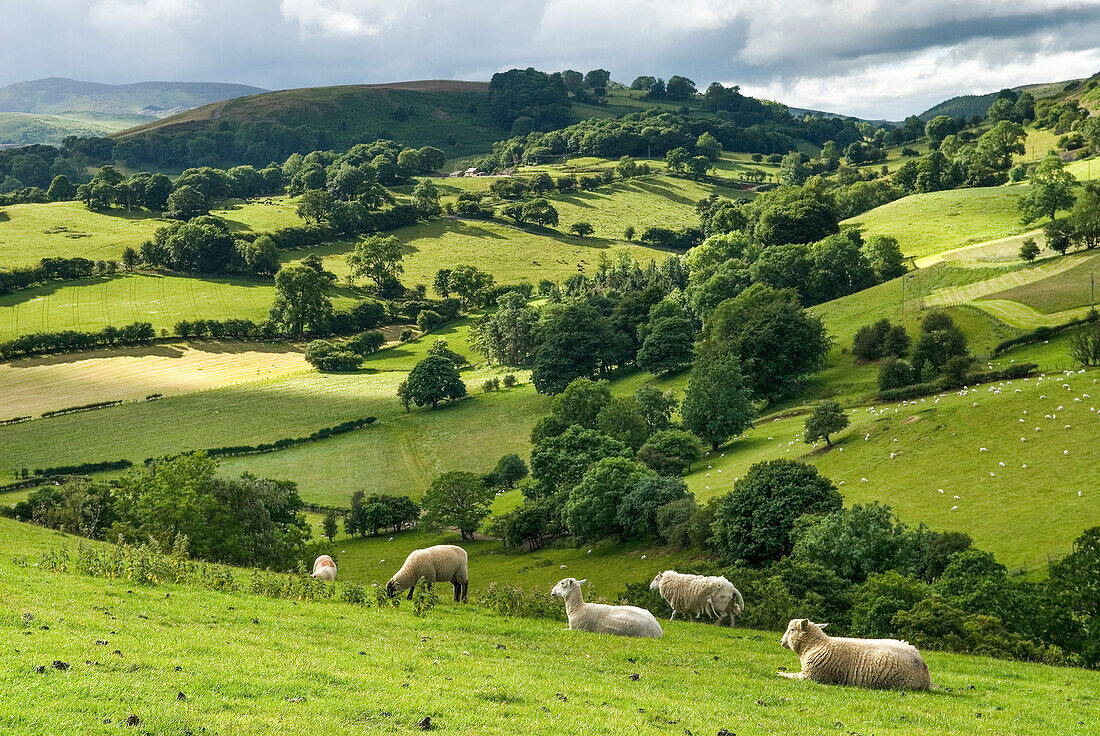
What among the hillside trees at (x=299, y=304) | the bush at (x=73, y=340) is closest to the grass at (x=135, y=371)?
the bush at (x=73, y=340)

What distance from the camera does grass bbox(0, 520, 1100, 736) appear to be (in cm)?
1320

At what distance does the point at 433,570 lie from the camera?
91.9 ft

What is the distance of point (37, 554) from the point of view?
28.8 metres

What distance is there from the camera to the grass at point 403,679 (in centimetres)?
1320

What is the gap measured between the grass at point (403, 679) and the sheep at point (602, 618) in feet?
2.16

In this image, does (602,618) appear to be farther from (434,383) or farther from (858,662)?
(434,383)

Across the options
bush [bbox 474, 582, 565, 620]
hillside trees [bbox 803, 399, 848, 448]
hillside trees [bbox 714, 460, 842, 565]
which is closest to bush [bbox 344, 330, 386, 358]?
hillside trees [bbox 803, 399, 848, 448]

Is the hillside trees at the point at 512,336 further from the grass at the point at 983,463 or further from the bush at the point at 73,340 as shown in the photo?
the grass at the point at 983,463

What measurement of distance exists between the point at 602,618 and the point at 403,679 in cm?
1004

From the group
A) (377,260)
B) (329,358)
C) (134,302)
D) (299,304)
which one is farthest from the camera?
(377,260)

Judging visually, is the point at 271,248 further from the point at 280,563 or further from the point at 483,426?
the point at 280,563

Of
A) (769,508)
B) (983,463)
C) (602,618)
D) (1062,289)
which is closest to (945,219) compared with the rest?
(1062,289)

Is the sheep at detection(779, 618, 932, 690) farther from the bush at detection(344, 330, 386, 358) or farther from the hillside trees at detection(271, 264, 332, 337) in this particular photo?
the hillside trees at detection(271, 264, 332, 337)

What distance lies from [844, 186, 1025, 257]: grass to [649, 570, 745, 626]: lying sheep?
4563 inches
